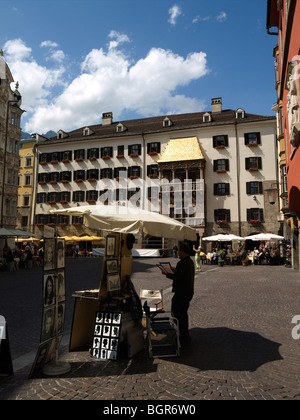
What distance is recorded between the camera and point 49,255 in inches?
195

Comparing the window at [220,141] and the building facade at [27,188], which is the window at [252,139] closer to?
the window at [220,141]

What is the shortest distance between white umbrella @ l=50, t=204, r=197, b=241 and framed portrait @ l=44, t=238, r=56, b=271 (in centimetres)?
87

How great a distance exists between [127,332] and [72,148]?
45163 mm

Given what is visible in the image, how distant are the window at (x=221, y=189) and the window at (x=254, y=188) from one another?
7.53 ft

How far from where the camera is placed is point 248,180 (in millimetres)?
39656

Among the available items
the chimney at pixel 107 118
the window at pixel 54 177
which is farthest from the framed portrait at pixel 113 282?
the chimney at pixel 107 118

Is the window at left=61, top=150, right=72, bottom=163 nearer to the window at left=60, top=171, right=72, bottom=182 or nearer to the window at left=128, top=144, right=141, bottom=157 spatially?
the window at left=60, top=171, right=72, bottom=182

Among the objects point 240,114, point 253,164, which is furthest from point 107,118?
point 253,164

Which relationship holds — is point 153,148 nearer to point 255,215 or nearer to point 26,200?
A: point 255,215

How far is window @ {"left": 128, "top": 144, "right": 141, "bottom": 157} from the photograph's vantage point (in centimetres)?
4437

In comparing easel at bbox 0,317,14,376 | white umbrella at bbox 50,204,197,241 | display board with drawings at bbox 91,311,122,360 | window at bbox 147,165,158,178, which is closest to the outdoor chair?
display board with drawings at bbox 91,311,122,360

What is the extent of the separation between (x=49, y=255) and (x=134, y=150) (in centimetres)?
4066
